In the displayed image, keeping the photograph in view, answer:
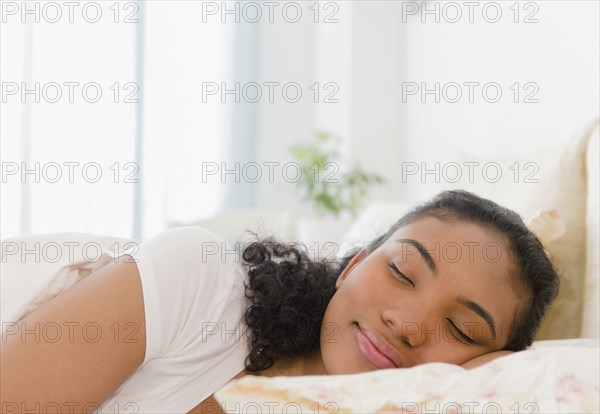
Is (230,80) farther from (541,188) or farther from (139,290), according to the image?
(139,290)

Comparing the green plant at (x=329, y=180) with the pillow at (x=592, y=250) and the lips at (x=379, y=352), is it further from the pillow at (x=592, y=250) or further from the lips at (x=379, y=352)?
the lips at (x=379, y=352)

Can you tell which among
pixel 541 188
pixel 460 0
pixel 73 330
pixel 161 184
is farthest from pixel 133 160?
pixel 73 330

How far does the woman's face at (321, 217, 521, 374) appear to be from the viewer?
1022mm

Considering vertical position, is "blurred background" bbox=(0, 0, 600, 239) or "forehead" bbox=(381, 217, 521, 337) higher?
"blurred background" bbox=(0, 0, 600, 239)

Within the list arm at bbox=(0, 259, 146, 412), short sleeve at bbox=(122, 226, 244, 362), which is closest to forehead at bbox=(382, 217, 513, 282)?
short sleeve at bbox=(122, 226, 244, 362)

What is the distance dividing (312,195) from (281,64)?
117 centimetres

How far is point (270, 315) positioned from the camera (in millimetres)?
1167

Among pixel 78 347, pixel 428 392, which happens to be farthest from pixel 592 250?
pixel 78 347

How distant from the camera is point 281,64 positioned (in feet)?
15.2

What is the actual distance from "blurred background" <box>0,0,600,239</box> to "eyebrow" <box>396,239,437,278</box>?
1.03 metres

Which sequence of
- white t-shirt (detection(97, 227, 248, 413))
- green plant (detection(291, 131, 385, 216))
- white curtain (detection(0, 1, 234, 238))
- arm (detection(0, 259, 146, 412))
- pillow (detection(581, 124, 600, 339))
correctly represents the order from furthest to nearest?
green plant (detection(291, 131, 385, 216)) < white curtain (detection(0, 1, 234, 238)) < pillow (detection(581, 124, 600, 339)) < white t-shirt (detection(97, 227, 248, 413)) < arm (detection(0, 259, 146, 412))

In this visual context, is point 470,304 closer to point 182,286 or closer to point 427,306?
point 427,306

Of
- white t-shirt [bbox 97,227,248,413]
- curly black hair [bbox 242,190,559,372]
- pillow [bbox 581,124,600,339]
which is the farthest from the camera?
pillow [bbox 581,124,600,339]

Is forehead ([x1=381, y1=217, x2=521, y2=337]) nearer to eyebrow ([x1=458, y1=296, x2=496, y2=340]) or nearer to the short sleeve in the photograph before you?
eyebrow ([x1=458, y1=296, x2=496, y2=340])
